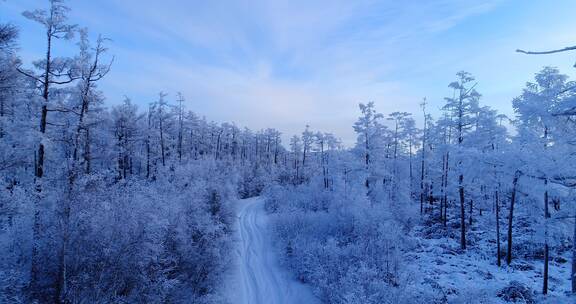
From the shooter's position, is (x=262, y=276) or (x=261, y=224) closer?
(x=262, y=276)

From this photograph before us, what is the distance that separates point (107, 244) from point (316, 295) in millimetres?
11521

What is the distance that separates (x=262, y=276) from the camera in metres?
22.1

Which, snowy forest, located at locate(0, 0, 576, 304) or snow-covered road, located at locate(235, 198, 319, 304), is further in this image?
snow-covered road, located at locate(235, 198, 319, 304)

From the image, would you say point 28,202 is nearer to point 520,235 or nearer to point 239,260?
point 239,260

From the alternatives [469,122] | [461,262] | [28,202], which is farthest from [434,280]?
[28,202]

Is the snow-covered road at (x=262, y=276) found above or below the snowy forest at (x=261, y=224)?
below

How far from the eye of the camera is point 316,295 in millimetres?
18609

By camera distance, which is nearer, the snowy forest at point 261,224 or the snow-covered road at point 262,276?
the snowy forest at point 261,224

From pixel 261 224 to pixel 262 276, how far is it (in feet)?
43.9

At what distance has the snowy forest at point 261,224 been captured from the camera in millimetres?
10703

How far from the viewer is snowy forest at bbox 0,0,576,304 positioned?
35.1 ft

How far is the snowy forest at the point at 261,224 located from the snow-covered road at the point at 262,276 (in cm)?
14

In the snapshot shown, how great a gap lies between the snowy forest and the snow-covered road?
14 centimetres

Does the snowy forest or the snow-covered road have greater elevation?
the snowy forest
